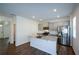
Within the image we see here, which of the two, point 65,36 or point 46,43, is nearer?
point 65,36

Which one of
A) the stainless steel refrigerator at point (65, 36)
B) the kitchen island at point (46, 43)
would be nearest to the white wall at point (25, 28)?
the kitchen island at point (46, 43)

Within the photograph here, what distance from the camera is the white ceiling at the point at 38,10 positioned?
7.10 ft

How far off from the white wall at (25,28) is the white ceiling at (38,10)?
167 mm

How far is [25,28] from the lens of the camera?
9.00 ft

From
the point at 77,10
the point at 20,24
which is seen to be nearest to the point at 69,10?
the point at 77,10

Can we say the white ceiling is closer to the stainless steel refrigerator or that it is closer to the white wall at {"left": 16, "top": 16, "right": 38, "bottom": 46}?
the white wall at {"left": 16, "top": 16, "right": 38, "bottom": 46}

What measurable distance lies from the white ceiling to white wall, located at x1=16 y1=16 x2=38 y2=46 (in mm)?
167

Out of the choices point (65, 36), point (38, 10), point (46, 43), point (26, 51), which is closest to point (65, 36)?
point (65, 36)

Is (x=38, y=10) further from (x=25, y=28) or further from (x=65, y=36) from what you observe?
(x=65, y=36)

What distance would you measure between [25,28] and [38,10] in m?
0.80

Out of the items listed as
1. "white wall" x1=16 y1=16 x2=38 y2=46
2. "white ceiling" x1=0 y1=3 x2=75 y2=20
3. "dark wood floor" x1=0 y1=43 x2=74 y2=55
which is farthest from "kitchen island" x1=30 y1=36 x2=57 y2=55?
"white ceiling" x1=0 y1=3 x2=75 y2=20

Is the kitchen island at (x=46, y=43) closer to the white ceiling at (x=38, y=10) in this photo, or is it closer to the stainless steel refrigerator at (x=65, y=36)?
the stainless steel refrigerator at (x=65, y=36)

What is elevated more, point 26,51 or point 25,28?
point 25,28
